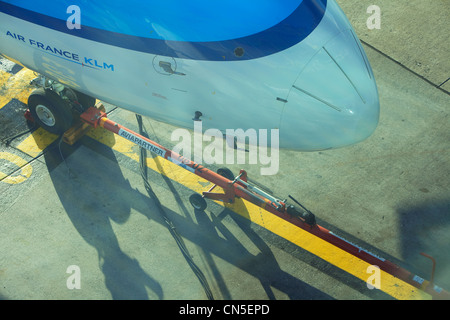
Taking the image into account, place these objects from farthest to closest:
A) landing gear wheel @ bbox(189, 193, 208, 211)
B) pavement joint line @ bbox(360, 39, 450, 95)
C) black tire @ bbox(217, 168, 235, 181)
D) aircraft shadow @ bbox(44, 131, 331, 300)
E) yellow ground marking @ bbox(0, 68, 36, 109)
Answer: pavement joint line @ bbox(360, 39, 450, 95) → yellow ground marking @ bbox(0, 68, 36, 109) → black tire @ bbox(217, 168, 235, 181) → landing gear wheel @ bbox(189, 193, 208, 211) → aircraft shadow @ bbox(44, 131, 331, 300)

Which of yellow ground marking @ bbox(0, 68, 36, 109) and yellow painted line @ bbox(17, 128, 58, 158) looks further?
yellow ground marking @ bbox(0, 68, 36, 109)

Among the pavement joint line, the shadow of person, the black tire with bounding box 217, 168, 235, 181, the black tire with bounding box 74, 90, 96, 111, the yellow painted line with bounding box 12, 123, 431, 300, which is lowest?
the shadow of person

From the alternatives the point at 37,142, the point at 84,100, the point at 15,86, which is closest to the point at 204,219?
the point at 84,100

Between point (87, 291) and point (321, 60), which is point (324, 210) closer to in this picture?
point (321, 60)

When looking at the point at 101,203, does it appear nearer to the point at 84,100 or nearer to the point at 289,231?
the point at 84,100

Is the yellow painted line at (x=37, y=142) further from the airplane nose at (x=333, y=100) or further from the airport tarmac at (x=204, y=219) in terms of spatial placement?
the airplane nose at (x=333, y=100)

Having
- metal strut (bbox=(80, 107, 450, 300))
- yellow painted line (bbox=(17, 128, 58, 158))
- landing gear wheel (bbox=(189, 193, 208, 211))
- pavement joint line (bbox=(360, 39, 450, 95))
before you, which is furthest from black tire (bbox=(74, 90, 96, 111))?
pavement joint line (bbox=(360, 39, 450, 95))

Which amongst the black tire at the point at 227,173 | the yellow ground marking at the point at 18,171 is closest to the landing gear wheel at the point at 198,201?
the black tire at the point at 227,173

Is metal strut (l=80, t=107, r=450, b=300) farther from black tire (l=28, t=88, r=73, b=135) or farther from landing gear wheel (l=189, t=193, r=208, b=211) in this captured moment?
black tire (l=28, t=88, r=73, b=135)
